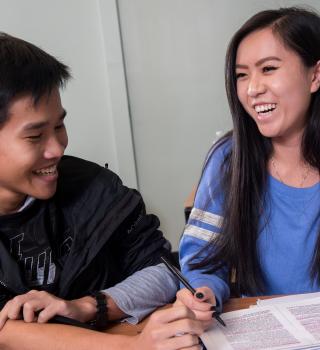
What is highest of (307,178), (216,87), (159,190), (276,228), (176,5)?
(176,5)

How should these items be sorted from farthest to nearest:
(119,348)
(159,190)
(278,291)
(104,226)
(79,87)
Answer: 1. (159,190)
2. (79,87)
3. (278,291)
4. (104,226)
5. (119,348)

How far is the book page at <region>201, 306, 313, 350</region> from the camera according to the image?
0.75 metres

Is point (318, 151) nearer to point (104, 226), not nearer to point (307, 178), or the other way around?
point (307, 178)

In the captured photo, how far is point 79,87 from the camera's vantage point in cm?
284

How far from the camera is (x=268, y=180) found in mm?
1244

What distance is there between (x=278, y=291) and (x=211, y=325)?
0.42 m

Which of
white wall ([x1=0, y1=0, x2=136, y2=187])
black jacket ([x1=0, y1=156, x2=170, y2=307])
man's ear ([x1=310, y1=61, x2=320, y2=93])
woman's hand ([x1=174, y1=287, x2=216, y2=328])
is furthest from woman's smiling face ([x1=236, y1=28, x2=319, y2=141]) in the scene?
white wall ([x1=0, y1=0, x2=136, y2=187])

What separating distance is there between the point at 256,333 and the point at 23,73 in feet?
2.41

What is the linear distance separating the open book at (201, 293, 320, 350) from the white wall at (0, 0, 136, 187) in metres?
2.10

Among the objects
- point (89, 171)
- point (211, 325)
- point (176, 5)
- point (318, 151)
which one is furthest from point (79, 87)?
point (211, 325)

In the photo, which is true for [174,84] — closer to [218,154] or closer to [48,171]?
[218,154]

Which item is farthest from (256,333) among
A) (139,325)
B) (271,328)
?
(139,325)

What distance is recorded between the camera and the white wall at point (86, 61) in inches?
107

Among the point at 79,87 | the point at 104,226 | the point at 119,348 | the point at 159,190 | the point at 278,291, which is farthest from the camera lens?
the point at 159,190
